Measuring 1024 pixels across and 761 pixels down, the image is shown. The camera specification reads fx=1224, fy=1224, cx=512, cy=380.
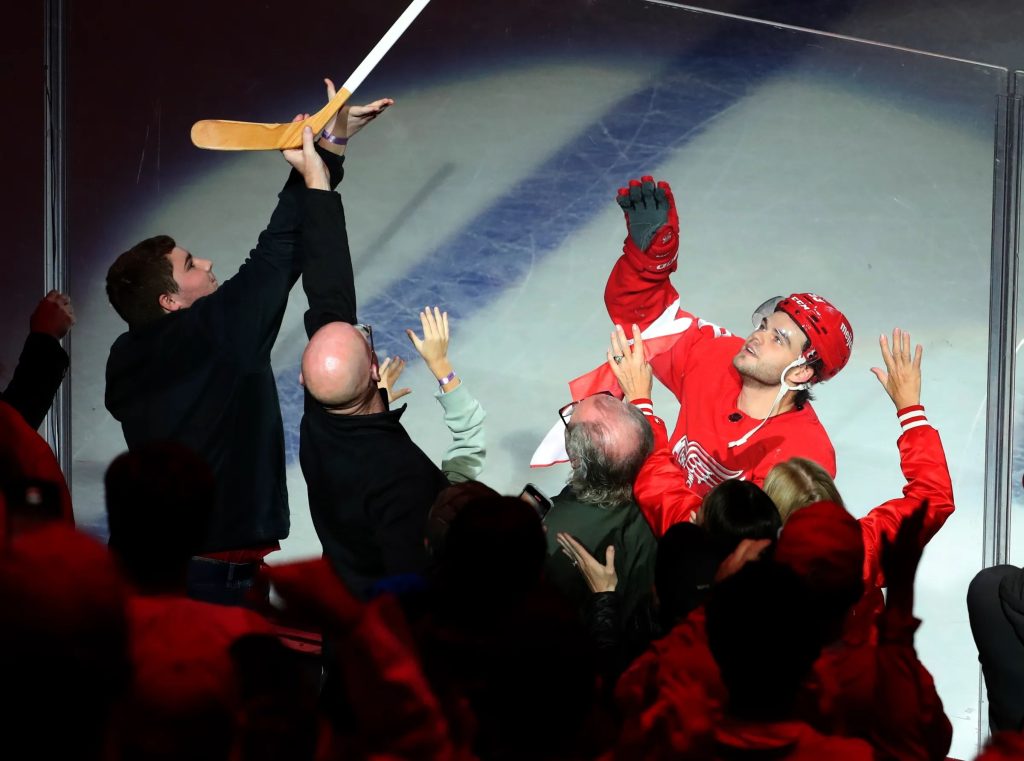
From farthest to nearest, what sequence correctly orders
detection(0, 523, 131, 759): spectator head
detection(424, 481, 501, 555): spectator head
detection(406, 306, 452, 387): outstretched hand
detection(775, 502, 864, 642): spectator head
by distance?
detection(406, 306, 452, 387): outstretched hand < detection(424, 481, 501, 555): spectator head < detection(775, 502, 864, 642): spectator head < detection(0, 523, 131, 759): spectator head

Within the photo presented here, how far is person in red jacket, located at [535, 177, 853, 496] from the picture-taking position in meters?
3.31

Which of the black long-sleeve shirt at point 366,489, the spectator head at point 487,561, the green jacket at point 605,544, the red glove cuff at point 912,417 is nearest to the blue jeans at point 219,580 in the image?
the black long-sleeve shirt at point 366,489

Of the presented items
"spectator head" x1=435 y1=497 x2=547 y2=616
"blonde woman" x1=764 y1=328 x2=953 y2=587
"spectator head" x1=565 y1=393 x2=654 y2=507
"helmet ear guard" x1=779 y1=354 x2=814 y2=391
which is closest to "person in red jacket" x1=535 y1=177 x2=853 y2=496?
"helmet ear guard" x1=779 y1=354 x2=814 y2=391

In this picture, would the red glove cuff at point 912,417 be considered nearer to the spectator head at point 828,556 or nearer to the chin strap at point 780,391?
the chin strap at point 780,391

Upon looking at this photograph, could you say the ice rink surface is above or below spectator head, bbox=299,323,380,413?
above

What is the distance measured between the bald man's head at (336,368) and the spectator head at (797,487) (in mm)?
870

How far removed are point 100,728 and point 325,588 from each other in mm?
258

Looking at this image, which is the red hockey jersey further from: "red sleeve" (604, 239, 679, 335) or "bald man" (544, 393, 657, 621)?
"bald man" (544, 393, 657, 621)

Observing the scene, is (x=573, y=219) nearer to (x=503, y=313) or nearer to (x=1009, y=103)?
(x=503, y=313)

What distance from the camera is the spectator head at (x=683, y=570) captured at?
6.66 ft

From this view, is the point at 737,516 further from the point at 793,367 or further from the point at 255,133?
the point at 255,133

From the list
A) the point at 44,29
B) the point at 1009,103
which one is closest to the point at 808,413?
the point at 1009,103

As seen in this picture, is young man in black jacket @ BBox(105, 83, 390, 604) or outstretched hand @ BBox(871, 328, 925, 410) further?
outstretched hand @ BBox(871, 328, 925, 410)

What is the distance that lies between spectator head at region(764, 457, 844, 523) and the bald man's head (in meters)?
0.87
